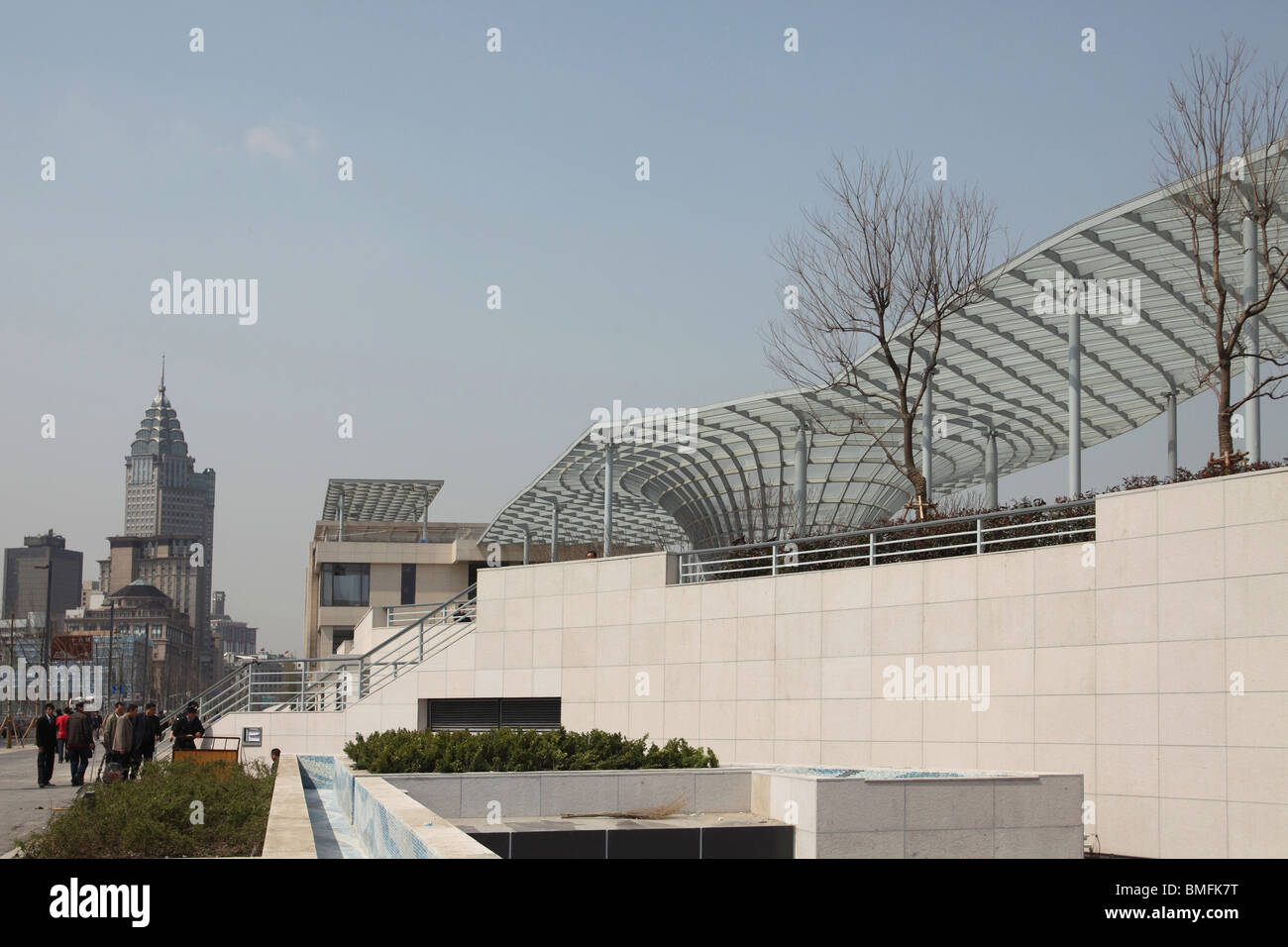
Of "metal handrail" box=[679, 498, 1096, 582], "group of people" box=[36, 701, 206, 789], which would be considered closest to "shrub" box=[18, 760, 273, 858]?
"group of people" box=[36, 701, 206, 789]

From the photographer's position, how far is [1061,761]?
54.1 ft

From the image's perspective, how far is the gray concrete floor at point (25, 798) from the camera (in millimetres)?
16469

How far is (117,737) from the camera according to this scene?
20703mm

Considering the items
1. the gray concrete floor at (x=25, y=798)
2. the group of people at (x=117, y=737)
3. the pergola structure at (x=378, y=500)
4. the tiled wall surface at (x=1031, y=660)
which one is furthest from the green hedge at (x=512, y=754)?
the pergola structure at (x=378, y=500)

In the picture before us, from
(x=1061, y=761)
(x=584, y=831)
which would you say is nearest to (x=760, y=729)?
(x=1061, y=761)

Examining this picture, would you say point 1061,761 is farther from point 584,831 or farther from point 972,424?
point 972,424

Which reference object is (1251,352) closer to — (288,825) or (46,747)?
(288,825)

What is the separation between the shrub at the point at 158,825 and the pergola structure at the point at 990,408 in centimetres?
1565

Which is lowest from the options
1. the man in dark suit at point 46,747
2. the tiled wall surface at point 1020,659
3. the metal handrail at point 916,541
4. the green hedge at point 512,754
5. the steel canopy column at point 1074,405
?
the man in dark suit at point 46,747

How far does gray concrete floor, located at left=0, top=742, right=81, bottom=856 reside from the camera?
54.0ft

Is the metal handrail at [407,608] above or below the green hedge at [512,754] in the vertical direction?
above

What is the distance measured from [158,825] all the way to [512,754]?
560cm

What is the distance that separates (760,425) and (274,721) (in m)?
15.9

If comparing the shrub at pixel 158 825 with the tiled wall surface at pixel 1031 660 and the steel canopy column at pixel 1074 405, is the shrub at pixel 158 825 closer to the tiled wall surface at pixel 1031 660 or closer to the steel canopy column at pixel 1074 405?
the tiled wall surface at pixel 1031 660
